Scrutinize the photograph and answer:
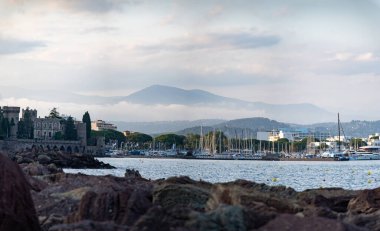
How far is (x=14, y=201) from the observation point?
1168 centimetres

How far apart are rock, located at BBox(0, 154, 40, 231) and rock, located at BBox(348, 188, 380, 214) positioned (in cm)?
929

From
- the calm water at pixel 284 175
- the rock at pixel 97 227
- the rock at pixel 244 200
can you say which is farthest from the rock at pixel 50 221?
the calm water at pixel 284 175

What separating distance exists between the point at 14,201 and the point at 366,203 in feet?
34.8

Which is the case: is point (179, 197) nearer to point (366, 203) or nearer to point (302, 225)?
point (302, 225)

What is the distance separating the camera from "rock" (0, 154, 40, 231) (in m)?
11.3

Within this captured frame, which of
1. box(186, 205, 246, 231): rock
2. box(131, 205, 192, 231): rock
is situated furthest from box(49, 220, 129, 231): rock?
box(186, 205, 246, 231): rock

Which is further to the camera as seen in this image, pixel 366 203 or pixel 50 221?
pixel 366 203

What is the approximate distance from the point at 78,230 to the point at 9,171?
2.59 m

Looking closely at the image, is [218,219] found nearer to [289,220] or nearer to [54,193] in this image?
[289,220]

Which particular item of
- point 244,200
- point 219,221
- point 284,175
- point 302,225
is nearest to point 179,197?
point 244,200

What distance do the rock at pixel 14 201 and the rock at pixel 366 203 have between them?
30.5 ft

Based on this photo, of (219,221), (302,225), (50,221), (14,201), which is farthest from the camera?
(50,221)

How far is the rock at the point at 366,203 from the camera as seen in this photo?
19.0 m

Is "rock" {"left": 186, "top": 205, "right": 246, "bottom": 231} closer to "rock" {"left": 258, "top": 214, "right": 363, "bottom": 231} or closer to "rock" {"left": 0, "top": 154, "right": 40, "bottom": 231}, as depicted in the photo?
"rock" {"left": 258, "top": 214, "right": 363, "bottom": 231}
